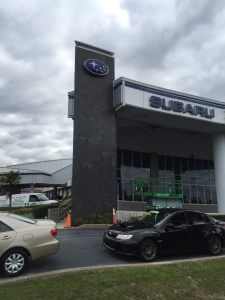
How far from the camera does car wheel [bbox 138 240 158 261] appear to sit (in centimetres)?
979

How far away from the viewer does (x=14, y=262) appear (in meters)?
8.22

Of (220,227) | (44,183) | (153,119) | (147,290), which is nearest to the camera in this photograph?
(147,290)

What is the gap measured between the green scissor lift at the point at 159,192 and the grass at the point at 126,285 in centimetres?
1413

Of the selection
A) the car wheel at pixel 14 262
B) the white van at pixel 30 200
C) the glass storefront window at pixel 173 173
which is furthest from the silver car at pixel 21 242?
the white van at pixel 30 200

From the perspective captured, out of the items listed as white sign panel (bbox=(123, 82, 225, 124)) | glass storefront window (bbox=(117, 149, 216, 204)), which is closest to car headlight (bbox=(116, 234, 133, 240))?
white sign panel (bbox=(123, 82, 225, 124))

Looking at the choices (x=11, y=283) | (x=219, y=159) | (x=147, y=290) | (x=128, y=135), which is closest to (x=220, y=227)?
(x=147, y=290)

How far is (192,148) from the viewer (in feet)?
116

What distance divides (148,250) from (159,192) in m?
20.1

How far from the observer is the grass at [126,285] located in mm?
6656

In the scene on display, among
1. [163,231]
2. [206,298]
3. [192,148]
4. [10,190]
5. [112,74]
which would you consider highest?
[112,74]

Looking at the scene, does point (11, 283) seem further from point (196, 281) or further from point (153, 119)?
point (153, 119)

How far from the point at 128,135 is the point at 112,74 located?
8749mm

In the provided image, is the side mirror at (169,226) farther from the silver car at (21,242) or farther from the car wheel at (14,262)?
the car wheel at (14,262)

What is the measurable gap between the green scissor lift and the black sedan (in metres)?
10.9
